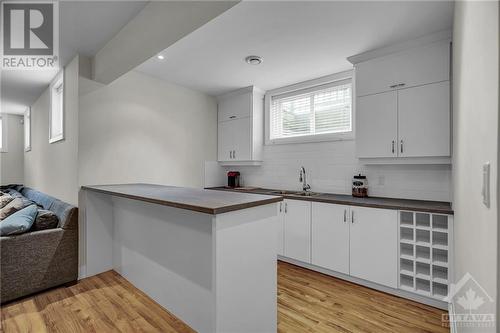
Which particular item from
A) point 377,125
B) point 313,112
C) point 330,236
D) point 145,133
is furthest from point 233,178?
point 377,125

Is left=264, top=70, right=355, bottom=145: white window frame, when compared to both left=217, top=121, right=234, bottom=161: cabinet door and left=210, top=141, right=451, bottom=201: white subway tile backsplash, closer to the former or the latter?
left=210, top=141, right=451, bottom=201: white subway tile backsplash

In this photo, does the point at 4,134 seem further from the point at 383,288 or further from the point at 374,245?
the point at 383,288

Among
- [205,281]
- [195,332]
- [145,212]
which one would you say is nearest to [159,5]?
[145,212]

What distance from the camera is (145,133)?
3365 millimetres

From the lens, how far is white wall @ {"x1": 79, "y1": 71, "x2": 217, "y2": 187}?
9.39 feet

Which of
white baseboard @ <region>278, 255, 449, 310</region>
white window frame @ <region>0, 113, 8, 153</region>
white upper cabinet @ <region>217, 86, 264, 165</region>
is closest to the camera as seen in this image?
white baseboard @ <region>278, 255, 449, 310</region>

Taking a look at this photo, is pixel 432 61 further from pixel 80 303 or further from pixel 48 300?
pixel 48 300

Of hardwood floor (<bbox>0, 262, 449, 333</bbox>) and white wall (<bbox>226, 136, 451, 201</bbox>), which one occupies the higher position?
white wall (<bbox>226, 136, 451, 201</bbox>)

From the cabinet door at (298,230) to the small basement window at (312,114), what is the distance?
102cm

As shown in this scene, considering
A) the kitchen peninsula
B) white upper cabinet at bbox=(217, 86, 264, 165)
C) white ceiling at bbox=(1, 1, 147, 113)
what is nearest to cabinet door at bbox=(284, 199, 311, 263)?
white upper cabinet at bbox=(217, 86, 264, 165)

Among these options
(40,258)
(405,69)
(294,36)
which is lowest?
(40,258)

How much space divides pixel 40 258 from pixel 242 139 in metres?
2.82

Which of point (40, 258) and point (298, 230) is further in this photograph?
point (298, 230)

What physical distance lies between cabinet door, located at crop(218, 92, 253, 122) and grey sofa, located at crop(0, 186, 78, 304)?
251 cm
